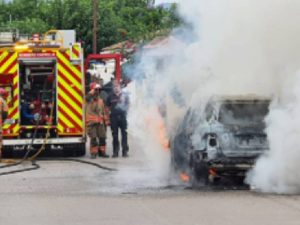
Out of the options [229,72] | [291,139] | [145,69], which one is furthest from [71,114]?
[291,139]

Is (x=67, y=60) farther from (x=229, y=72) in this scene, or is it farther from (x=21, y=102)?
(x=229, y=72)

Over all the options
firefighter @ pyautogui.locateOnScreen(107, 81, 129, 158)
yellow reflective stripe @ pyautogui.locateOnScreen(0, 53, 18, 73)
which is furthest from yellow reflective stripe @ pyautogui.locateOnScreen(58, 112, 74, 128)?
yellow reflective stripe @ pyautogui.locateOnScreen(0, 53, 18, 73)

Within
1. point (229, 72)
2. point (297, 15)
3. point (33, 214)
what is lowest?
point (33, 214)

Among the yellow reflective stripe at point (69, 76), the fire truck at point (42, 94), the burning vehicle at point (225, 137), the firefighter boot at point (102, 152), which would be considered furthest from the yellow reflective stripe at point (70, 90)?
the burning vehicle at point (225, 137)

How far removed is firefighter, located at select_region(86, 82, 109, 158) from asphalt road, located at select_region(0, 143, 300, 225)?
4.73 metres

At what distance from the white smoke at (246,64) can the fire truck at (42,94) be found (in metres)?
4.96

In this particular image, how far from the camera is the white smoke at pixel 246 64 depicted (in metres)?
11.9

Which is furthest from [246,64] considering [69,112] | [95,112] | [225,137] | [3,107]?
[95,112]

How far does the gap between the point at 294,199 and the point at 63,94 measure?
379 inches

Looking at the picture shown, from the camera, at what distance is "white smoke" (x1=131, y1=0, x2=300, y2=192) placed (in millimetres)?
11906

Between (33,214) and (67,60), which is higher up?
(67,60)

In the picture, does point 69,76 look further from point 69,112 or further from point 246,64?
point 246,64

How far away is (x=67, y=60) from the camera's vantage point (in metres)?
19.6

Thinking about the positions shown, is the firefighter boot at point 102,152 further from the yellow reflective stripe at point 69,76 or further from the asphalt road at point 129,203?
the asphalt road at point 129,203
